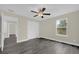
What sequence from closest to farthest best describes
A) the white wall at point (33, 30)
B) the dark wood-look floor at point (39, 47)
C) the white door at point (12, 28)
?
the white door at point (12, 28), the dark wood-look floor at point (39, 47), the white wall at point (33, 30)

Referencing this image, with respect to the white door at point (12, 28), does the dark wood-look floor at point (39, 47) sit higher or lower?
lower

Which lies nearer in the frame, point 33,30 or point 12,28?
point 12,28

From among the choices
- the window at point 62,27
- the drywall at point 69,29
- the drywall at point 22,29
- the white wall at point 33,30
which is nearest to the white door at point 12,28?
the drywall at point 22,29

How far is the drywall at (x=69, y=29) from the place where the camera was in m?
1.55

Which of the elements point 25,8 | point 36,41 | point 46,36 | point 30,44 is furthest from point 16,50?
point 25,8

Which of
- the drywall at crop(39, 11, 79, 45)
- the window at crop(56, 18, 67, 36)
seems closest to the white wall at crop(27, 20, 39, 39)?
the drywall at crop(39, 11, 79, 45)

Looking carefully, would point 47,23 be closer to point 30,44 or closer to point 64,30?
point 64,30

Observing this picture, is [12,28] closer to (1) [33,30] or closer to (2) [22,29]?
(2) [22,29]

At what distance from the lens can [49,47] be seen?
5.53 ft

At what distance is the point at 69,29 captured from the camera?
162cm

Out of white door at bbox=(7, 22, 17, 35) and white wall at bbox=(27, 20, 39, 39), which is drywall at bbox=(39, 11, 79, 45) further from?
white door at bbox=(7, 22, 17, 35)

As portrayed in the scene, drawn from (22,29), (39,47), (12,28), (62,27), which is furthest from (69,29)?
(12,28)

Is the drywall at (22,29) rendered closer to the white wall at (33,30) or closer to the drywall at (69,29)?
the white wall at (33,30)
